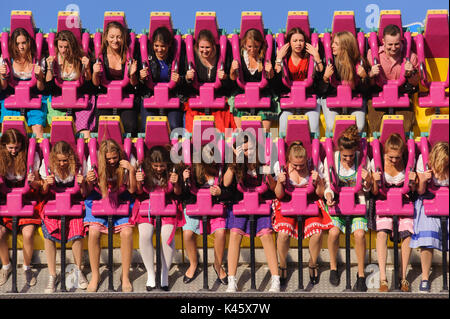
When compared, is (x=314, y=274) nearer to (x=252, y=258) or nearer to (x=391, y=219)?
(x=252, y=258)

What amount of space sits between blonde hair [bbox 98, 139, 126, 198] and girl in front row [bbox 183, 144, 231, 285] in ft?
1.69

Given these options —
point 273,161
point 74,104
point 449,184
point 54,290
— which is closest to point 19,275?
point 54,290

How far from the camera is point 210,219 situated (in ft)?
40.7

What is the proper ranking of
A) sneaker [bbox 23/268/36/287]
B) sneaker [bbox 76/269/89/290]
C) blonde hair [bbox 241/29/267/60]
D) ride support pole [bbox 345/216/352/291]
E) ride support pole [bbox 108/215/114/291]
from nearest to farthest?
ride support pole [bbox 345/216/352/291]
ride support pole [bbox 108/215/114/291]
sneaker [bbox 76/269/89/290]
sneaker [bbox 23/268/36/287]
blonde hair [bbox 241/29/267/60]

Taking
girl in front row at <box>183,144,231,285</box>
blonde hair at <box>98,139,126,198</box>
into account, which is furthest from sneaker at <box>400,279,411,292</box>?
blonde hair at <box>98,139,126,198</box>

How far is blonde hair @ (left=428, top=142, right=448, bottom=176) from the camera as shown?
12102mm

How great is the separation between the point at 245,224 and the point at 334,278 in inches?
32.7

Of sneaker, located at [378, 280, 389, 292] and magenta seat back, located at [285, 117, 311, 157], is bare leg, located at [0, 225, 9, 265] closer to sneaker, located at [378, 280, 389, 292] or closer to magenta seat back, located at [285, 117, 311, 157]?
magenta seat back, located at [285, 117, 311, 157]

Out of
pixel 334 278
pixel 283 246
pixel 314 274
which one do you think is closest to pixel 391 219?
pixel 334 278

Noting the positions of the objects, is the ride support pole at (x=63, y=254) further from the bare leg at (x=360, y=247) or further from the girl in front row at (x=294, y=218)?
the bare leg at (x=360, y=247)

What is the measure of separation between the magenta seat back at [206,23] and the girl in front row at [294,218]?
146 cm

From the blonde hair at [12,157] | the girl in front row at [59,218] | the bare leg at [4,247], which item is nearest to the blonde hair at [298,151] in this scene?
the girl in front row at [59,218]

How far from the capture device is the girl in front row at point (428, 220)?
12109mm

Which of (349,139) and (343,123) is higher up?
(343,123)
